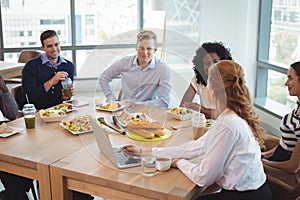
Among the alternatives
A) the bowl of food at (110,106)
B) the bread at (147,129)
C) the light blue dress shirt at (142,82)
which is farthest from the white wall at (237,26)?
the bread at (147,129)

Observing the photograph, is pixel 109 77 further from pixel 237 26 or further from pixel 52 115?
pixel 237 26

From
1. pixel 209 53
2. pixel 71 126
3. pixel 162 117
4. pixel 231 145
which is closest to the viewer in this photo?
pixel 231 145

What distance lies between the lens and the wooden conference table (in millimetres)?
1604

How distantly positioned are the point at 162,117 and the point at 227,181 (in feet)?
2.76

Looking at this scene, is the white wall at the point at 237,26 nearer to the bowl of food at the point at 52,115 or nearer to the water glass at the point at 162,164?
the bowl of food at the point at 52,115

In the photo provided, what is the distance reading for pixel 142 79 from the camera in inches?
111

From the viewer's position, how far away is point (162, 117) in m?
2.46

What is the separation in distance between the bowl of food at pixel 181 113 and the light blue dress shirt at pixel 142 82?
25cm

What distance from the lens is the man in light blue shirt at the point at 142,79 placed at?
2.74m

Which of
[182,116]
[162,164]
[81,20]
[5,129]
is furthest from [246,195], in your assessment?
[81,20]

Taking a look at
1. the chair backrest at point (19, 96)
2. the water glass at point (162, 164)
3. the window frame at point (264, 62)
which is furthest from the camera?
the window frame at point (264, 62)

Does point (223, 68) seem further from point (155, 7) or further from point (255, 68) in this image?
point (155, 7)

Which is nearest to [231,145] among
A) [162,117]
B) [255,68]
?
[162,117]

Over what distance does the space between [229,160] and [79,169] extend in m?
0.64
